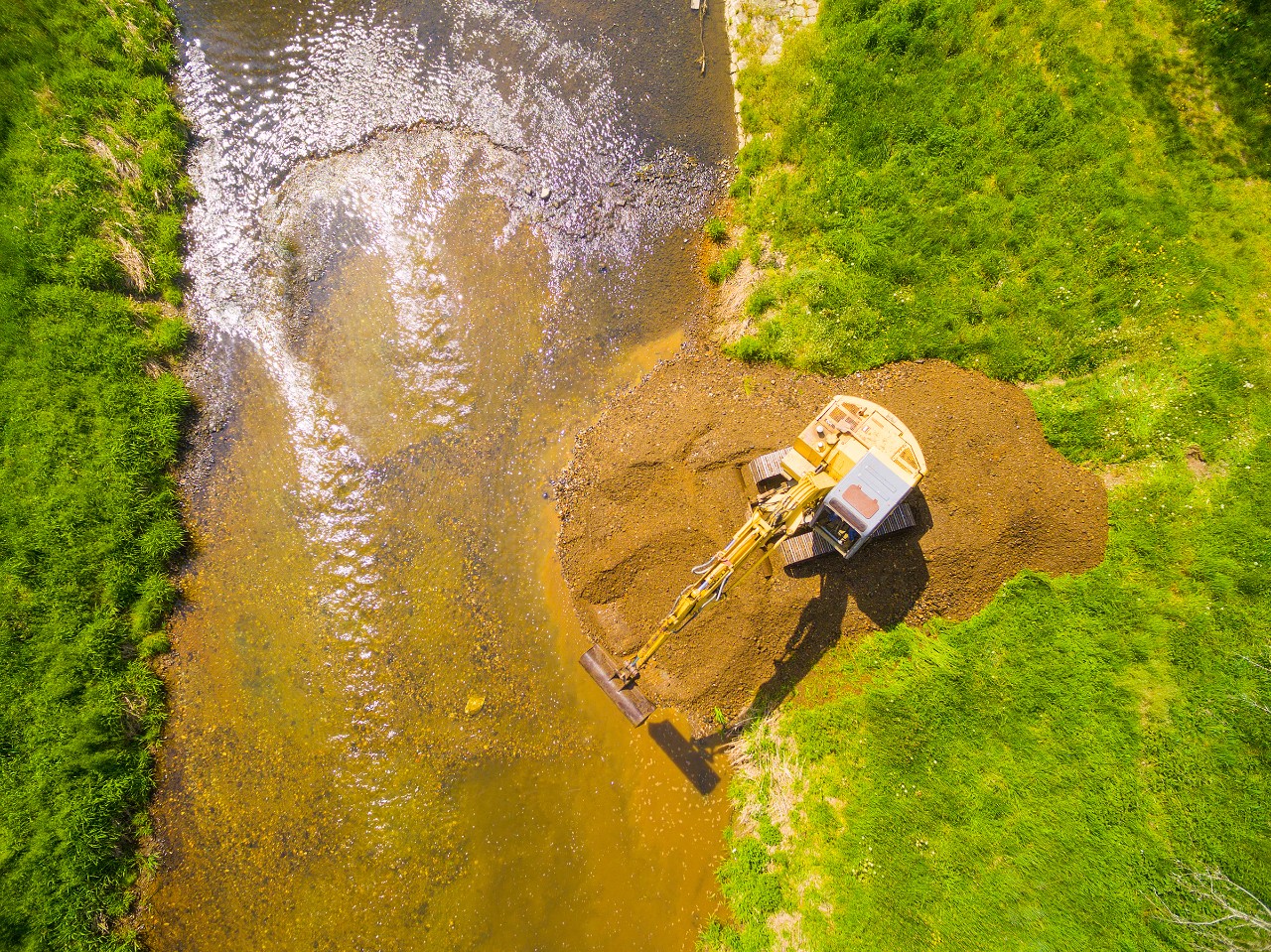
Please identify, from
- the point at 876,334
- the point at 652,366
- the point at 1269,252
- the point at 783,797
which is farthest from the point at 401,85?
the point at 1269,252

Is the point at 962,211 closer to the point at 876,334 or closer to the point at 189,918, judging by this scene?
the point at 876,334

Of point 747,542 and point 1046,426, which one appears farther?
point 1046,426

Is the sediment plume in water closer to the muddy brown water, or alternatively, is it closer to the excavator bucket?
the muddy brown water

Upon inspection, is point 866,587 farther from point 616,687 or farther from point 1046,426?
point 616,687

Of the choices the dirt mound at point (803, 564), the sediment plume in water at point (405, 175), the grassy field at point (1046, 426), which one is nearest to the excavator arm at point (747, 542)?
the dirt mound at point (803, 564)

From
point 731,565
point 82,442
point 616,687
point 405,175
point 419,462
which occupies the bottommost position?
point 82,442

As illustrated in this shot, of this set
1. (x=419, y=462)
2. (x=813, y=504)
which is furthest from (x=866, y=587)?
(x=419, y=462)
